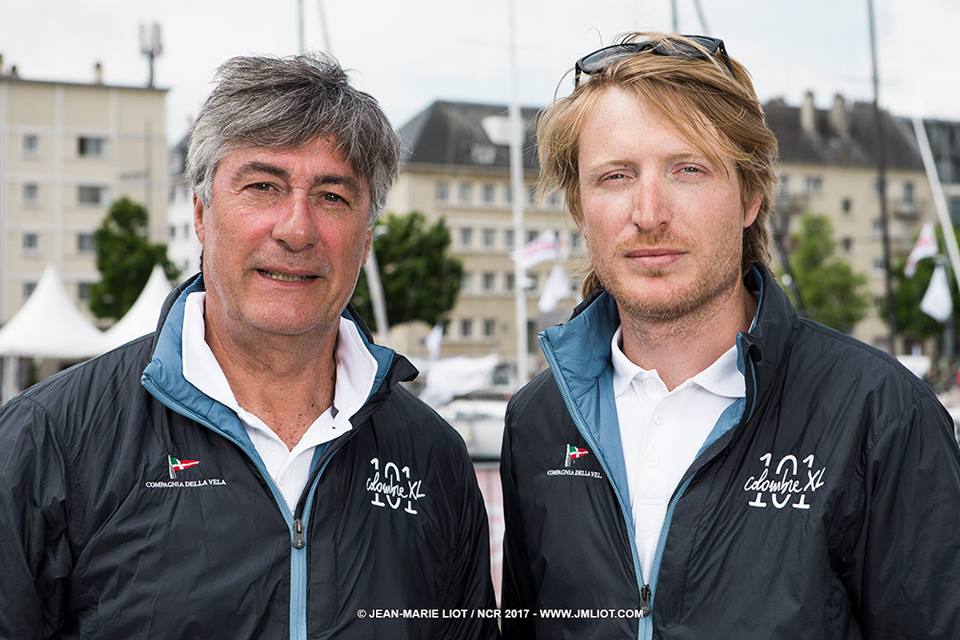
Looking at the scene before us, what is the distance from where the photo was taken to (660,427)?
3145 millimetres

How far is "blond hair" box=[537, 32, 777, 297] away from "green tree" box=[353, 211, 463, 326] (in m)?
50.6

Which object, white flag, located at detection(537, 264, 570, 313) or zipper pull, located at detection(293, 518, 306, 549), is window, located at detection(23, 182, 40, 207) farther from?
zipper pull, located at detection(293, 518, 306, 549)

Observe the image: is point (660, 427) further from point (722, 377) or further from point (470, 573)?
point (470, 573)

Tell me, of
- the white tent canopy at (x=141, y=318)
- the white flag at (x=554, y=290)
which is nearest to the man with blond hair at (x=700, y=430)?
the white tent canopy at (x=141, y=318)

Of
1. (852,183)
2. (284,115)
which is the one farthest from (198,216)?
(852,183)

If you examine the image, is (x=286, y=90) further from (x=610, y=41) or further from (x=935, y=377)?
(x=935, y=377)

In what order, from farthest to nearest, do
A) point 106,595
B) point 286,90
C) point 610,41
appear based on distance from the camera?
point 610,41 → point 286,90 → point 106,595

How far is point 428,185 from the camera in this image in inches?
2773

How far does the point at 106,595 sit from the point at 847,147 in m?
80.0

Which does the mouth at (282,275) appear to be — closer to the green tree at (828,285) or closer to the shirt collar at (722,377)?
the shirt collar at (722,377)

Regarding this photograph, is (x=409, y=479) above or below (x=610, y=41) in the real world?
below

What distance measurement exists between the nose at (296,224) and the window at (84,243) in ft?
209

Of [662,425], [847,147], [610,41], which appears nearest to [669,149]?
[610,41]

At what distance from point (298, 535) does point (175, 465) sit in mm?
366
